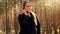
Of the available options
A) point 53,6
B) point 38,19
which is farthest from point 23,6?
point 53,6

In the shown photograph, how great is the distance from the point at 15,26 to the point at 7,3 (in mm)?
314

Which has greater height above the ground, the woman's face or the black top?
the woman's face

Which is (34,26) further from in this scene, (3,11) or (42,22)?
(3,11)

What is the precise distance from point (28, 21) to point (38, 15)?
16cm

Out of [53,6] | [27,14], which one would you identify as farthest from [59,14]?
[27,14]

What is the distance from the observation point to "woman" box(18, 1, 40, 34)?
2135 mm

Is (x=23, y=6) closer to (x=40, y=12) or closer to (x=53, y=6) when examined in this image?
(x=40, y=12)

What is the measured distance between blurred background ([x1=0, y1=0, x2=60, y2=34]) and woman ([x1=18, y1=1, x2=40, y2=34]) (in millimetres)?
48

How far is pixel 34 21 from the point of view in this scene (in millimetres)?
2178

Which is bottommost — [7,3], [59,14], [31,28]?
[31,28]

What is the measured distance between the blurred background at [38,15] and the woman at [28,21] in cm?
5

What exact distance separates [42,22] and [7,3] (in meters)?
0.53

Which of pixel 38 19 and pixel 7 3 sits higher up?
pixel 7 3

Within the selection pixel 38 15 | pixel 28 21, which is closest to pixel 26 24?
pixel 28 21
